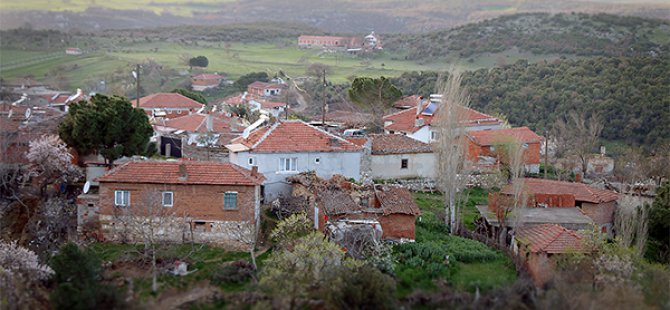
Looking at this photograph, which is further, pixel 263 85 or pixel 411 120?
pixel 263 85

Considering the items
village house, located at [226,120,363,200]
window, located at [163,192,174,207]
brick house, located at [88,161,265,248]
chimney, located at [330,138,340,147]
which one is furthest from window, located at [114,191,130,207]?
chimney, located at [330,138,340,147]

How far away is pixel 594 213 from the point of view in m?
24.6

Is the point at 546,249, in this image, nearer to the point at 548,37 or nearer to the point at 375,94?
the point at 375,94

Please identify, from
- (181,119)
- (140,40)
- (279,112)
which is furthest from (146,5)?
(181,119)

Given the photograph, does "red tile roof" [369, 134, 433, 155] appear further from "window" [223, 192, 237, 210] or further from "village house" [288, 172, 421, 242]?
"window" [223, 192, 237, 210]

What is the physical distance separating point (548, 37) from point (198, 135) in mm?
45878

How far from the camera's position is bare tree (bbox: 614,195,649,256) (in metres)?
21.0

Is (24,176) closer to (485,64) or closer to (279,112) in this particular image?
(279,112)

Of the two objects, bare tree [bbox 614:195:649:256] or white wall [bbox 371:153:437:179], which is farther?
white wall [bbox 371:153:437:179]

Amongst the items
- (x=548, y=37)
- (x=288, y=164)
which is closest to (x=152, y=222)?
(x=288, y=164)

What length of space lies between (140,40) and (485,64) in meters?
45.8

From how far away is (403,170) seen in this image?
96.5ft

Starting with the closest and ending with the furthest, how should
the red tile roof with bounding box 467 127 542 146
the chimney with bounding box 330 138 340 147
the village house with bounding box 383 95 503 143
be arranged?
the chimney with bounding box 330 138 340 147 → the red tile roof with bounding box 467 127 542 146 → the village house with bounding box 383 95 503 143

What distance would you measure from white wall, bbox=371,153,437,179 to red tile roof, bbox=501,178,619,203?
4407mm
